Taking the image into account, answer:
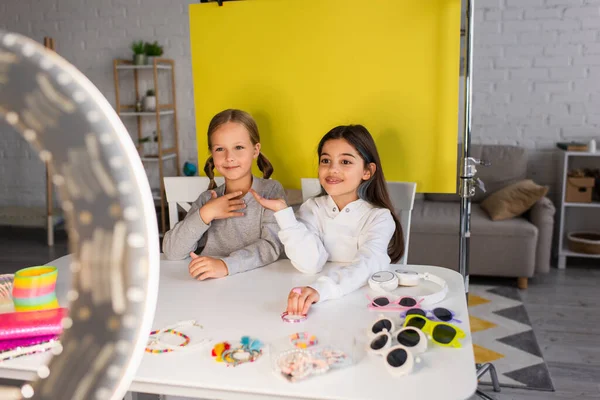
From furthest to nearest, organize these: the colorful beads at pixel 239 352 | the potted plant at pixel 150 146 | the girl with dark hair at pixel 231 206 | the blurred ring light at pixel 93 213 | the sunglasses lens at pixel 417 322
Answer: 1. the potted plant at pixel 150 146
2. the girl with dark hair at pixel 231 206
3. the sunglasses lens at pixel 417 322
4. the colorful beads at pixel 239 352
5. the blurred ring light at pixel 93 213

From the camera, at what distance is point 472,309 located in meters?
3.16

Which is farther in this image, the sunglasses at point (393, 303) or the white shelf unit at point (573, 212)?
the white shelf unit at point (573, 212)

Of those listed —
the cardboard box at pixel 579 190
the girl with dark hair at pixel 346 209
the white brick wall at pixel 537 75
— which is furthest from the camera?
the white brick wall at pixel 537 75

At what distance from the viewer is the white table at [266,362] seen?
3.04ft

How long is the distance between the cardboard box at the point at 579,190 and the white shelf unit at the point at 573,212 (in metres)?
0.03

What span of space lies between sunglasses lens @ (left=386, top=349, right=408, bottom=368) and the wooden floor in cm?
144

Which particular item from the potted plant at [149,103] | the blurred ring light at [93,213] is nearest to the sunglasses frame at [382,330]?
the blurred ring light at [93,213]

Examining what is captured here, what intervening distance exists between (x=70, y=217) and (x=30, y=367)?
98 cm

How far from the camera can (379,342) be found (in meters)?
1.06

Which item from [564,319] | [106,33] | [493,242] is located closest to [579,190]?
[493,242]

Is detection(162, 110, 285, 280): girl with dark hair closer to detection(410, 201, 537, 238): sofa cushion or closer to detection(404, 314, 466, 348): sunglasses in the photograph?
detection(404, 314, 466, 348): sunglasses

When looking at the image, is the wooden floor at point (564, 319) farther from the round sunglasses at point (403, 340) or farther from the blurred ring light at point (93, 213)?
the blurred ring light at point (93, 213)

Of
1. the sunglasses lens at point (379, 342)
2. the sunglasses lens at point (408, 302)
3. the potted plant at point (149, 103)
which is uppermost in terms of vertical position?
the potted plant at point (149, 103)

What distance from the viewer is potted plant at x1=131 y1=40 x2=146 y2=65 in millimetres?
4516
